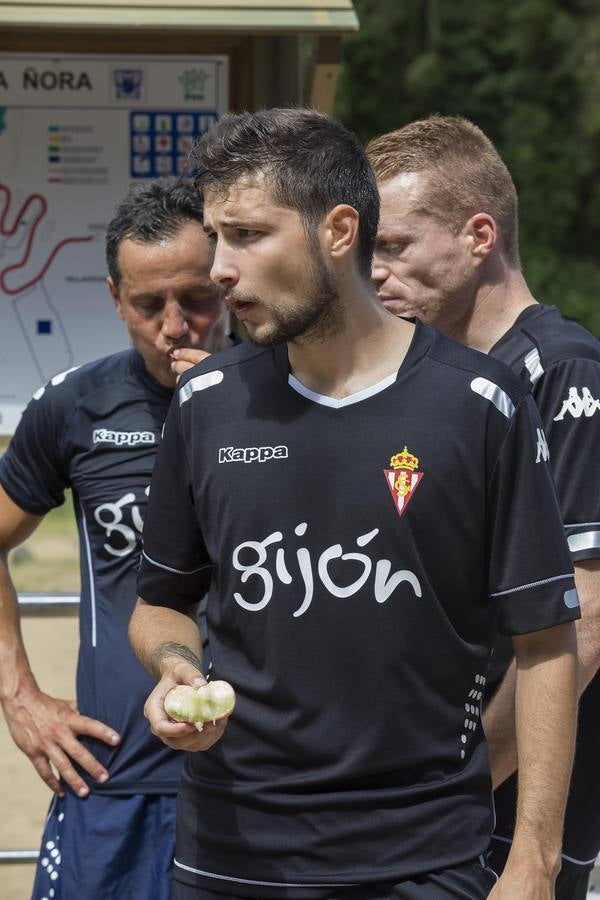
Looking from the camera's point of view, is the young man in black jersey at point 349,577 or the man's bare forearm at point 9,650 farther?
the man's bare forearm at point 9,650

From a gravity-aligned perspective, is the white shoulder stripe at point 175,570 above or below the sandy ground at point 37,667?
above

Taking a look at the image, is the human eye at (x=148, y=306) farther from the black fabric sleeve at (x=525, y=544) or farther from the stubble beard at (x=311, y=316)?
the black fabric sleeve at (x=525, y=544)

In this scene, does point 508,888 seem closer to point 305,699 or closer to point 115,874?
point 305,699

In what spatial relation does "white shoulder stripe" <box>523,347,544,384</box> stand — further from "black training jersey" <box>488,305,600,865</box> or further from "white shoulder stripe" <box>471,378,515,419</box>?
"white shoulder stripe" <box>471,378,515,419</box>

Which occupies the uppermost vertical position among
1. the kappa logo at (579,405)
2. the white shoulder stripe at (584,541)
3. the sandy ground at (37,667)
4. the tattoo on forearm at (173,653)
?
the kappa logo at (579,405)

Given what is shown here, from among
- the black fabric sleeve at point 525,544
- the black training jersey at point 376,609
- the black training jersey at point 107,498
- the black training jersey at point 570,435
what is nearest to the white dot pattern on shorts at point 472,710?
the black training jersey at point 376,609

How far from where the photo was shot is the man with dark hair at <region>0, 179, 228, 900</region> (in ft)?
9.62

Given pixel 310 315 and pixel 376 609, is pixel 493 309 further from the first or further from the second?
pixel 376 609

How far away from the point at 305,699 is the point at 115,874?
1.08 meters

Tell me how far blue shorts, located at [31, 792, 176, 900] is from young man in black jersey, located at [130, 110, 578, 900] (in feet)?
2.36

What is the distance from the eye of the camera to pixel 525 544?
2.13 meters

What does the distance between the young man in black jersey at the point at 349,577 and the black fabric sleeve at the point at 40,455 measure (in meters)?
0.91

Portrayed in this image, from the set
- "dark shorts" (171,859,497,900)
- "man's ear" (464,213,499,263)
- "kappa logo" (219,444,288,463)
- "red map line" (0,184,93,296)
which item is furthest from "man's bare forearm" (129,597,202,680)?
"red map line" (0,184,93,296)

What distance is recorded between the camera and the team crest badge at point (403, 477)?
83.7 inches
